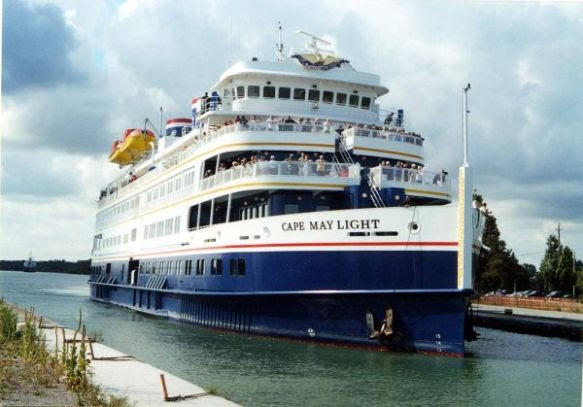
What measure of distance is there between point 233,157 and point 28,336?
1105 centimetres

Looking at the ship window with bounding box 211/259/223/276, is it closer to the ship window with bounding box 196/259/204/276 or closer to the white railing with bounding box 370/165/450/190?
the ship window with bounding box 196/259/204/276

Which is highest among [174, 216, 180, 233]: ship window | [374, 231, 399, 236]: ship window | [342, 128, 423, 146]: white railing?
[342, 128, 423, 146]: white railing

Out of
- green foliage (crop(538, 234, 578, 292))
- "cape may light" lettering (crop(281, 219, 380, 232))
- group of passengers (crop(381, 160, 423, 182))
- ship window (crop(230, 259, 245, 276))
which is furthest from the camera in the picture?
green foliage (crop(538, 234, 578, 292))

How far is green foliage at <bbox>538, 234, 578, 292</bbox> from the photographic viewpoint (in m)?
43.1

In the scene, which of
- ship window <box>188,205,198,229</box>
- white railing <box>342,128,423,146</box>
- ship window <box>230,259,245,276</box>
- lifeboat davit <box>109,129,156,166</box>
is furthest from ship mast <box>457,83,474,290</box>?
lifeboat davit <box>109,129,156,166</box>

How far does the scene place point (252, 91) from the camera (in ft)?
78.2

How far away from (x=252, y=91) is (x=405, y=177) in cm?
679

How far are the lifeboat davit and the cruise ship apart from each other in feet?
41.6

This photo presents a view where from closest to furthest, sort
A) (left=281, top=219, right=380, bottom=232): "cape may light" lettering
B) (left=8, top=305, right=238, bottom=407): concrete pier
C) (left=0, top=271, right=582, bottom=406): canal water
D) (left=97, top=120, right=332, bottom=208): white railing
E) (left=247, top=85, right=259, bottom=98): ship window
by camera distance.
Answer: (left=8, top=305, right=238, bottom=407): concrete pier
(left=0, top=271, right=582, bottom=406): canal water
(left=281, top=219, right=380, bottom=232): "cape may light" lettering
(left=97, top=120, right=332, bottom=208): white railing
(left=247, top=85, right=259, bottom=98): ship window

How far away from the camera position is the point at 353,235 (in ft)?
55.1

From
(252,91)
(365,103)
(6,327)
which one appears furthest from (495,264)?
(6,327)

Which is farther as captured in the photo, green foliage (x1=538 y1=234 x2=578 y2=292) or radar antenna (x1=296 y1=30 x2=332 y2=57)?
green foliage (x1=538 y1=234 x2=578 y2=292)

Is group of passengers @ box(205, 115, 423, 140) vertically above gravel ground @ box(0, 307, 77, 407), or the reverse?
group of passengers @ box(205, 115, 423, 140)

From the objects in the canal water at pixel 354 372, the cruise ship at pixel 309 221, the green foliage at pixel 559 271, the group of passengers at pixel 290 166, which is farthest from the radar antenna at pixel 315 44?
the green foliage at pixel 559 271
